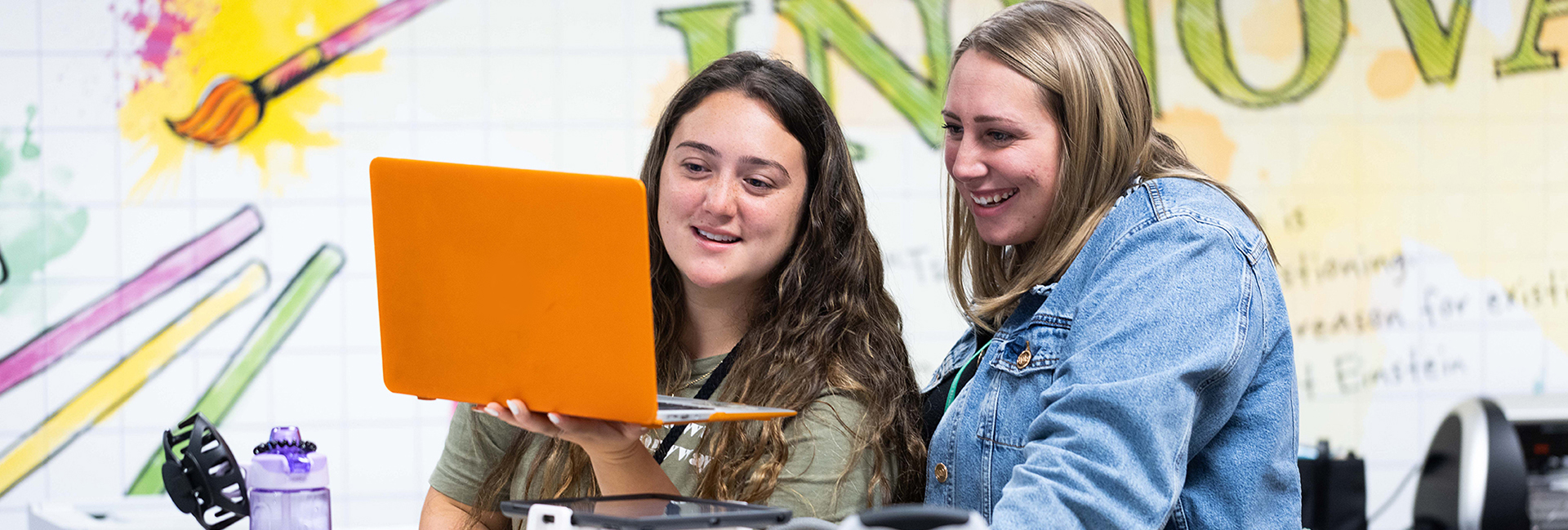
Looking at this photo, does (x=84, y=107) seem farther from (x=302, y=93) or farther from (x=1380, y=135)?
(x=1380, y=135)

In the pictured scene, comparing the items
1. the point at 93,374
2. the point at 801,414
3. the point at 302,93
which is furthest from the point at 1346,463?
the point at 93,374

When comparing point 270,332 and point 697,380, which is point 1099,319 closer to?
Answer: point 697,380

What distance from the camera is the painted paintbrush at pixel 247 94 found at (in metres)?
2.58

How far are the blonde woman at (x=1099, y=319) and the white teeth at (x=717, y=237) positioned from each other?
0.26m

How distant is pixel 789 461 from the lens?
1.30m

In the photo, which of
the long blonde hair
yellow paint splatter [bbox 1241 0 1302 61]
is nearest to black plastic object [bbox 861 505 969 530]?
the long blonde hair

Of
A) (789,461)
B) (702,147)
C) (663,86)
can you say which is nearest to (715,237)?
(702,147)

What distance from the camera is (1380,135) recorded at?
287 cm

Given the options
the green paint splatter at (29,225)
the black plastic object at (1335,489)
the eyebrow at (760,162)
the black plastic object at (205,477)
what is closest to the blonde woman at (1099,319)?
the eyebrow at (760,162)

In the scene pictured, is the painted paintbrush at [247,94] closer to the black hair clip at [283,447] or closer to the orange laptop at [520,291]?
the black hair clip at [283,447]

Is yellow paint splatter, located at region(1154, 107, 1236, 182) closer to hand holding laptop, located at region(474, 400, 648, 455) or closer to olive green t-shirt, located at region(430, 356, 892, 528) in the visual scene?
olive green t-shirt, located at region(430, 356, 892, 528)

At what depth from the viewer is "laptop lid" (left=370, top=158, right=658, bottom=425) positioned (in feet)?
3.02

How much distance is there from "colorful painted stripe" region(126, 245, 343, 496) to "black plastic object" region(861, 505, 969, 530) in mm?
2259

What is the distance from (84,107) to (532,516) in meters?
2.19
